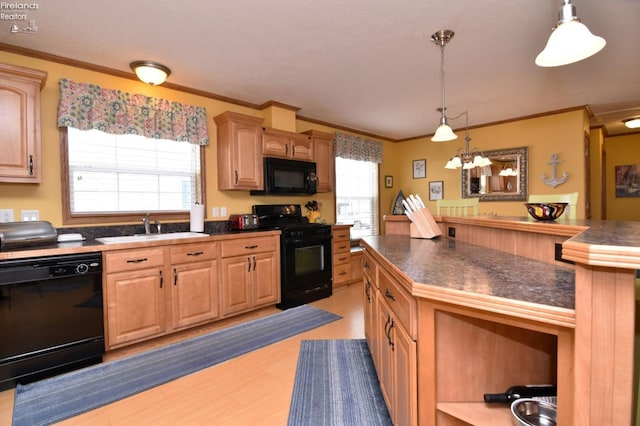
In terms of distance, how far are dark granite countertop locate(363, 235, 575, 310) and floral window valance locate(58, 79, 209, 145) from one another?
2.58 metres

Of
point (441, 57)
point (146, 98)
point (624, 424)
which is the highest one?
point (441, 57)

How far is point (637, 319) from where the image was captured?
2.64 ft

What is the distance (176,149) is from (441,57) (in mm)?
2833

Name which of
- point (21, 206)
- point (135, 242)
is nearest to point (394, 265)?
point (135, 242)

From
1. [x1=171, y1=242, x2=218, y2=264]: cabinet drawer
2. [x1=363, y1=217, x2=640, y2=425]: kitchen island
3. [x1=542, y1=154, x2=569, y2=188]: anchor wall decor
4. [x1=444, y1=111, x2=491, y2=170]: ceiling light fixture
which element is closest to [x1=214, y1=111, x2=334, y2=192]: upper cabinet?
[x1=171, y1=242, x2=218, y2=264]: cabinet drawer

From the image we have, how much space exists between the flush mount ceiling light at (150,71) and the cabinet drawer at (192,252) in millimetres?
1565

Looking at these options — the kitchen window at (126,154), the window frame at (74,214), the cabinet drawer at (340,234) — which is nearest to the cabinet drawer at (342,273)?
the cabinet drawer at (340,234)

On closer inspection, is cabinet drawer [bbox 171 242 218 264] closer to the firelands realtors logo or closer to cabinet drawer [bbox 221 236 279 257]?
cabinet drawer [bbox 221 236 279 257]

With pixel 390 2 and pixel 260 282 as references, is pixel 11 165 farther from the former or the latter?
pixel 390 2

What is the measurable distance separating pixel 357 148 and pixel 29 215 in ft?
13.9

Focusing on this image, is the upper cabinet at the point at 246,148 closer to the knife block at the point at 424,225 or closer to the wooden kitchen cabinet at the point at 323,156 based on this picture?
the wooden kitchen cabinet at the point at 323,156

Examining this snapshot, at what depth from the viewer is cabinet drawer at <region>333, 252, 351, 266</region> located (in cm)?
427

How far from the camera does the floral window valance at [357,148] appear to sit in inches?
195

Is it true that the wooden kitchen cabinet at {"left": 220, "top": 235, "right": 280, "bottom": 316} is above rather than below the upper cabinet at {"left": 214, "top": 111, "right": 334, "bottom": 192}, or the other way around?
below
